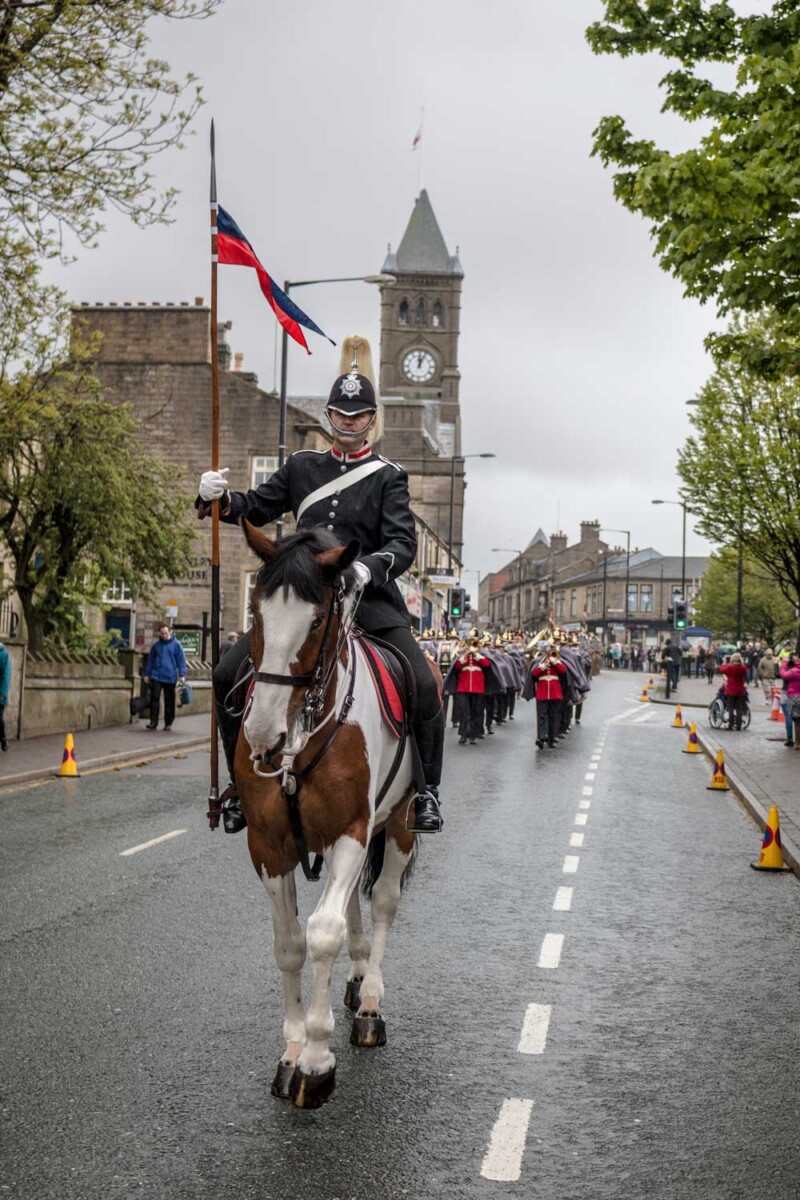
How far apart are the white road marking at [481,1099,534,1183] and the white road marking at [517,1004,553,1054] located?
2.40ft

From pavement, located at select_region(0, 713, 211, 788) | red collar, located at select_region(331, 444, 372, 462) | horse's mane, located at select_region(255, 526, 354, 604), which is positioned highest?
red collar, located at select_region(331, 444, 372, 462)

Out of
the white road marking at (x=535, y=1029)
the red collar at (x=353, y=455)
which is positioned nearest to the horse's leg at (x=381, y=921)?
the white road marking at (x=535, y=1029)

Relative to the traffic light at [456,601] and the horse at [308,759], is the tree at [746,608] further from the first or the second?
the horse at [308,759]

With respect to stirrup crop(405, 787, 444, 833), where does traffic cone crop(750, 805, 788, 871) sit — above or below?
below

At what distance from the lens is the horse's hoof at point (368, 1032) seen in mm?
5797

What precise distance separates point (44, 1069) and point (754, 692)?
2220 inches

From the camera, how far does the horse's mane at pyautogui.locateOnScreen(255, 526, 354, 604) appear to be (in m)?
4.89

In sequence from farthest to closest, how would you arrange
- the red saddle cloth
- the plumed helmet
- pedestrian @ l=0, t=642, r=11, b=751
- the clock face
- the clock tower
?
the clock face
the clock tower
pedestrian @ l=0, t=642, r=11, b=751
the plumed helmet
the red saddle cloth

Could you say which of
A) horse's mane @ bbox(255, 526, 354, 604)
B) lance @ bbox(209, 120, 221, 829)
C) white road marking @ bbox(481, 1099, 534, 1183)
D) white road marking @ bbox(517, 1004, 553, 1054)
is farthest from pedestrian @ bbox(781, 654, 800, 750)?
horse's mane @ bbox(255, 526, 354, 604)

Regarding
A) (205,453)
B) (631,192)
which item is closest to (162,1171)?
(631,192)

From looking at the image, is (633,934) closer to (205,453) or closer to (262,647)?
(262,647)

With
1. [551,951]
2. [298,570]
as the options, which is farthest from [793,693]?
[298,570]

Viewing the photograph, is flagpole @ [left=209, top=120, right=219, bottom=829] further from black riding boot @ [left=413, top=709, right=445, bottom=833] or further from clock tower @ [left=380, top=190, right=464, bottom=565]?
clock tower @ [left=380, top=190, right=464, bottom=565]

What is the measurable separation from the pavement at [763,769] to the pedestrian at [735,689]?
52 cm
